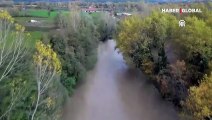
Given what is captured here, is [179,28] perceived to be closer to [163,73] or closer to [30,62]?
[163,73]

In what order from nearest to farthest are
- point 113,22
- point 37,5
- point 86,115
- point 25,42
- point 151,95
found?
point 25,42, point 86,115, point 151,95, point 37,5, point 113,22

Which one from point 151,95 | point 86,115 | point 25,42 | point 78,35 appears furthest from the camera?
point 78,35

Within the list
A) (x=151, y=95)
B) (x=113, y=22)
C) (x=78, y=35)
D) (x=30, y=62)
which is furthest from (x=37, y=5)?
(x=30, y=62)

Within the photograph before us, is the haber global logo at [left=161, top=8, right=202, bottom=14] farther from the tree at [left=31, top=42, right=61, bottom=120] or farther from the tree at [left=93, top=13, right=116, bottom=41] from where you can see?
the tree at [left=31, top=42, right=61, bottom=120]

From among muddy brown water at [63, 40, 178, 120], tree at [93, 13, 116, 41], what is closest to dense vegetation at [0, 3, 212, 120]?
muddy brown water at [63, 40, 178, 120]

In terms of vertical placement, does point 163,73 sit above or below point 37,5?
below

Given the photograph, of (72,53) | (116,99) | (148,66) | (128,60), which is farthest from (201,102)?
(128,60)
